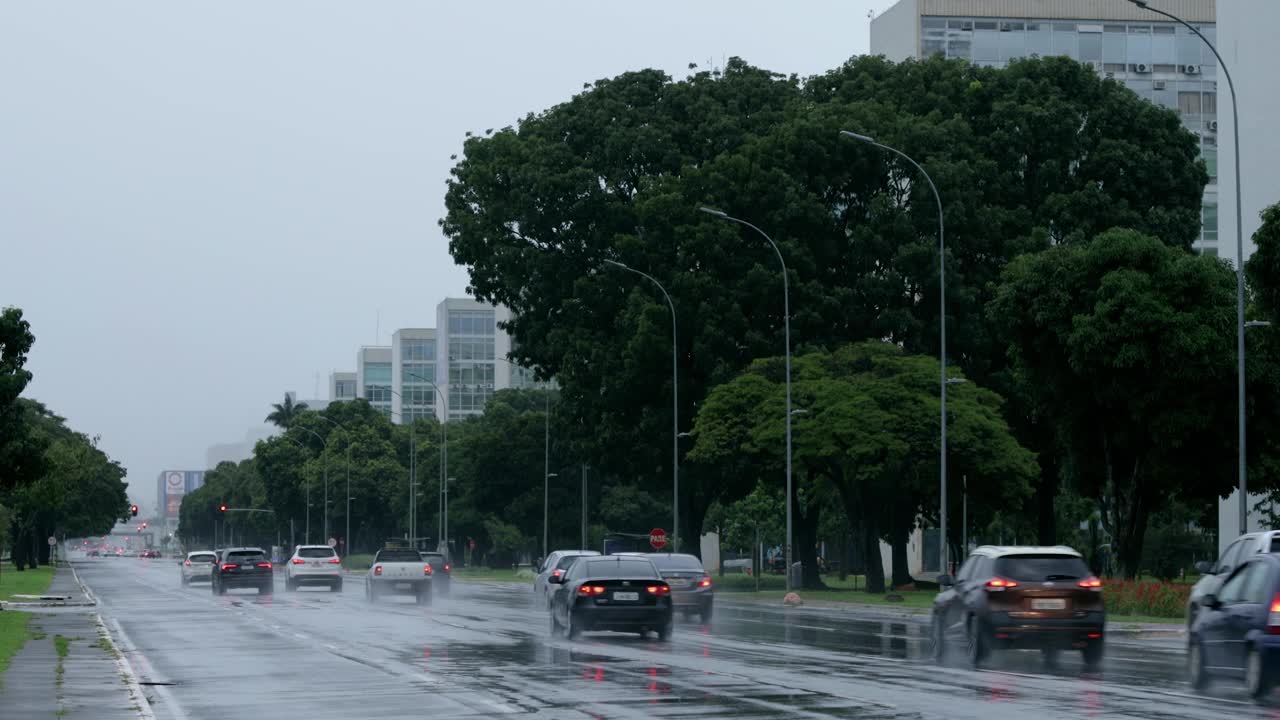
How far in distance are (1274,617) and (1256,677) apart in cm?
75

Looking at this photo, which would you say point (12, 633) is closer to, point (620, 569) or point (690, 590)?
point (620, 569)

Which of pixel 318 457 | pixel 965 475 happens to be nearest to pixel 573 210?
pixel 965 475

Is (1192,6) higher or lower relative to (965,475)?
higher

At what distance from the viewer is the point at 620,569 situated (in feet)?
102

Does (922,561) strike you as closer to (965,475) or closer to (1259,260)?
(965,475)

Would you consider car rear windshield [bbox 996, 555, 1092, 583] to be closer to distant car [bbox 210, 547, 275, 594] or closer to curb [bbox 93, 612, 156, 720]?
curb [bbox 93, 612, 156, 720]

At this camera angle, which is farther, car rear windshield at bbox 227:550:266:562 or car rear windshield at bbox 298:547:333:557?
car rear windshield at bbox 298:547:333:557

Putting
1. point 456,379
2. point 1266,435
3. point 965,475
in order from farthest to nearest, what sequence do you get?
point 456,379 < point 965,475 < point 1266,435

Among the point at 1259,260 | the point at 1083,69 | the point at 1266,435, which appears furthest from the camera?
the point at 1083,69

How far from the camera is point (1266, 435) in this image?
158ft

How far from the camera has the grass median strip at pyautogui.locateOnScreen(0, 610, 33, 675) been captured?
25.5m

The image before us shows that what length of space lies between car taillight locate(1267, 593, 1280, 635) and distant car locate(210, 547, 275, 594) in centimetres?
4821

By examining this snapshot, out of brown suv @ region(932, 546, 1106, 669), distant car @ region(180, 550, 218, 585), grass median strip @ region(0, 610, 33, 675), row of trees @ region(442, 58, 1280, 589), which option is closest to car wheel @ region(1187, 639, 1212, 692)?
brown suv @ region(932, 546, 1106, 669)

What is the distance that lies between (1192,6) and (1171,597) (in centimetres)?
7320
